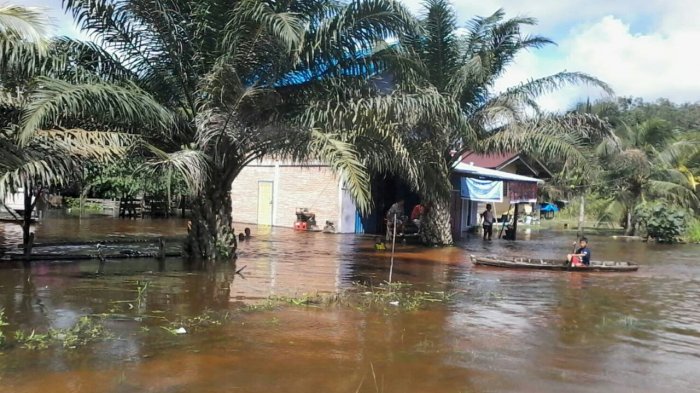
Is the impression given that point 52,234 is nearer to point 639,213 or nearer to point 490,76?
point 490,76

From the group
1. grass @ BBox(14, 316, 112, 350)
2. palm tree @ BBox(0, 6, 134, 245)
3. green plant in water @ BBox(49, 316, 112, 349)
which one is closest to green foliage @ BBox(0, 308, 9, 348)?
grass @ BBox(14, 316, 112, 350)

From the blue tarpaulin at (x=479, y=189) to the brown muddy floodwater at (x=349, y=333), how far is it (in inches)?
369

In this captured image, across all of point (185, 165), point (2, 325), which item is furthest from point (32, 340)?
point (185, 165)

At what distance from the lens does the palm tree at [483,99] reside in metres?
18.2

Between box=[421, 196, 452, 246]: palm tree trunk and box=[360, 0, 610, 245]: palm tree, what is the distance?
3.92ft

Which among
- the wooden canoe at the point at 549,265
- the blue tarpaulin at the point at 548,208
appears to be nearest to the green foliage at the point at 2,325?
the wooden canoe at the point at 549,265

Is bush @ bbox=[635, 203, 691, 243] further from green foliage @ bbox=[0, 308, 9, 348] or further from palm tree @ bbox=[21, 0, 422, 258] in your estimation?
green foliage @ bbox=[0, 308, 9, 348]

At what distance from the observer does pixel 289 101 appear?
12.7 m

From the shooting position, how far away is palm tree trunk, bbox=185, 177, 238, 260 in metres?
13.7

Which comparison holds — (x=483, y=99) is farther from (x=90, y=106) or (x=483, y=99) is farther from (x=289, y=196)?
(x=90, y=106)

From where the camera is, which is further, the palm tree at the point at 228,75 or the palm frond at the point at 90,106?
the palm tree at the point at 228,75

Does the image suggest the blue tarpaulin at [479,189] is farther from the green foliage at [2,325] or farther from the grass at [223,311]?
the green foliage at [2,325]

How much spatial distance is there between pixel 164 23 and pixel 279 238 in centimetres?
1094

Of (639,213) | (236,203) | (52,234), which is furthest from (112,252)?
(639,213)
